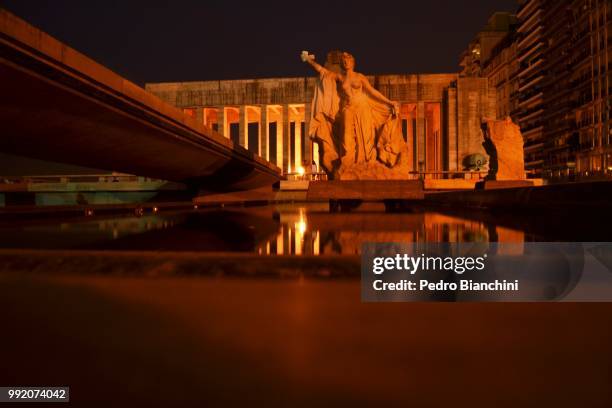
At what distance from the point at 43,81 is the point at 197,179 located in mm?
10670

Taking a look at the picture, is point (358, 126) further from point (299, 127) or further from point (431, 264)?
point (299, 127)

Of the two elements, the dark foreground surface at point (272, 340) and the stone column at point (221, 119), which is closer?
the dark foreground surface at point (272, 340)

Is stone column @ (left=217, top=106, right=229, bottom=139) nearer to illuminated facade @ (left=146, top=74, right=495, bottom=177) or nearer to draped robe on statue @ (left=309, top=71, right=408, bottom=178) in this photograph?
illuminated facade @ (left=146, top=74, right=495, bottom=177)

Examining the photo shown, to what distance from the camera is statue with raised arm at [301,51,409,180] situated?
39.0 feet

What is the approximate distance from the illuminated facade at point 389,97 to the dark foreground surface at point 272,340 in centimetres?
3214

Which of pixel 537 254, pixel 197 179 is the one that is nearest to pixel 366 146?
pixel 197 179

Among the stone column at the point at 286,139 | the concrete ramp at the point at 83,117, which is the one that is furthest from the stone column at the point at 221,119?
the concrete ramp at the point at 83,117

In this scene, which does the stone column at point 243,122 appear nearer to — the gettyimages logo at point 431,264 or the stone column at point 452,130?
the stone column at point 452,130

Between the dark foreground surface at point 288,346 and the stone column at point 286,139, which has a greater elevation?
the stone column at point 286,139

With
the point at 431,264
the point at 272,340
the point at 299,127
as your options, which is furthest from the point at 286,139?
the point at 272,340

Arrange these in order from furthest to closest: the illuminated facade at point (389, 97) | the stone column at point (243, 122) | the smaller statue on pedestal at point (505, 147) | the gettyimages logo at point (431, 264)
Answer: the stone column at point (243, 122) → the illuminated facade at point (389, 97) → the smaller statue on pedestal at point (505, 147) → the gettyimages logo at point (431, 264)
